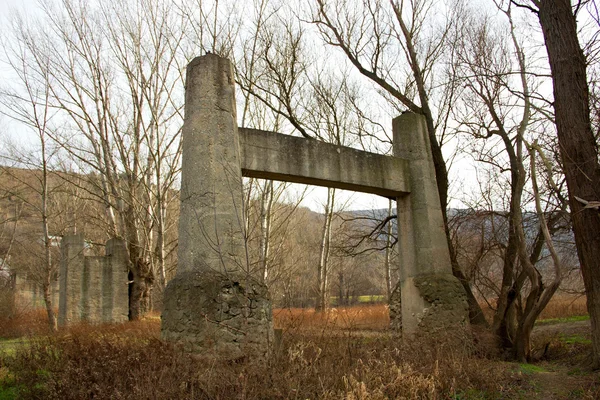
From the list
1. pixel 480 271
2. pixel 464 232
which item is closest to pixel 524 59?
pixel 464 232

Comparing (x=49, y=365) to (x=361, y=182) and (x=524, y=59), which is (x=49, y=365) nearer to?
(x=361, y=182)

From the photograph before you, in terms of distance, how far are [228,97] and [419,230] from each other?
4743 mm

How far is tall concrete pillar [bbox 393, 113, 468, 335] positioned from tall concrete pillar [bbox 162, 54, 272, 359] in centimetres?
372

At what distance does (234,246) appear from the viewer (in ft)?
25.1

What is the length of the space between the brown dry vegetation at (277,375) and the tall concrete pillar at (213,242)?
1.76ft

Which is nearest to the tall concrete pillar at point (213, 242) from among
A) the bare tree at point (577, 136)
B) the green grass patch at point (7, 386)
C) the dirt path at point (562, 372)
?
the green grass patch at point (7, 386)

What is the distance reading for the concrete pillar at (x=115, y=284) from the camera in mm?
17703

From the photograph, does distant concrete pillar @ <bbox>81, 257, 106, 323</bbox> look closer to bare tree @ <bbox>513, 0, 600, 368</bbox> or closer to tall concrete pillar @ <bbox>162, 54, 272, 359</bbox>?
tall concrete pillar @ <bbox>162, 54, 272, 359</bbox>

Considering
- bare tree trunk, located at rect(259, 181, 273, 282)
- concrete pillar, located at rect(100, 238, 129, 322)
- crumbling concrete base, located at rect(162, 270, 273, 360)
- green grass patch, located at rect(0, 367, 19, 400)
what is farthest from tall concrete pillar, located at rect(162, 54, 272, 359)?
concrete pillar, located at rect(100, 238, 129, 322)

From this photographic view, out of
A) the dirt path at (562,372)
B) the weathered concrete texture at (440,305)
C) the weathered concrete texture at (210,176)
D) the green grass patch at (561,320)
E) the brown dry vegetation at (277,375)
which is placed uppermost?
the weathered concrete texture at (210,176)

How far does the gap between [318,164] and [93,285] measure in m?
12.2

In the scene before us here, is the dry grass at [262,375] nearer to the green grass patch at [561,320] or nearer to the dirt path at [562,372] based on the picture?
the dirt path at [562,372]

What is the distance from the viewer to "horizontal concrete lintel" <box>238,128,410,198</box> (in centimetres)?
855

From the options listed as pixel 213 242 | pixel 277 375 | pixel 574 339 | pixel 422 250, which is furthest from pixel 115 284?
pixel 574 339
